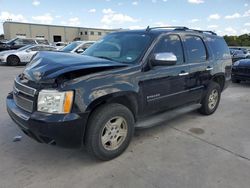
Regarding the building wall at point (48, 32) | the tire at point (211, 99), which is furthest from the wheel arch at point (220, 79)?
the building wall at point (48, 32)

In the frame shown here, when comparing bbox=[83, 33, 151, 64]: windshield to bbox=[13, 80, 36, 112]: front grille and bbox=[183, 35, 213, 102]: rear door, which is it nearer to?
bbox=[183, 35, 213, 102]: rear door

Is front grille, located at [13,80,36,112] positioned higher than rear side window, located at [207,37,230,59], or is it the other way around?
rear side window, located at [207,37,230,59]

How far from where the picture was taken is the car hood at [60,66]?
317 cm

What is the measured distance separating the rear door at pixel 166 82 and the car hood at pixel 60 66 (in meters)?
0.58

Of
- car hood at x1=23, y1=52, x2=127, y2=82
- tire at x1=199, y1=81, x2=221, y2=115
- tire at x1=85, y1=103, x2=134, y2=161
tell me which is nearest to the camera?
car hood at x1=23, y1=52, x2=127, y2=82

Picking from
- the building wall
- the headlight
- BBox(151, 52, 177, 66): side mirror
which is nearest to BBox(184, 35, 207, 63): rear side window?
BBox(151, 52, 177, 66): side mirror

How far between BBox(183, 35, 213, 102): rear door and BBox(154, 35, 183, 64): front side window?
0.20m

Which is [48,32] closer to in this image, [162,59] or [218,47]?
[218,47]

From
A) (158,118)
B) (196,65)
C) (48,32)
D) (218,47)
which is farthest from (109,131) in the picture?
(48,32)

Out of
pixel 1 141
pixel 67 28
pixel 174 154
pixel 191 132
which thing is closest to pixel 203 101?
pixel 191 132

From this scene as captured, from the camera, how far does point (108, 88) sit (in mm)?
3338

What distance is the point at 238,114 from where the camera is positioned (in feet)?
19.8

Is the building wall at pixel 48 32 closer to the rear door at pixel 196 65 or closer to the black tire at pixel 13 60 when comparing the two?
the black tire at pixel 13 60

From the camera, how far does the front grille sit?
10.5 ft
